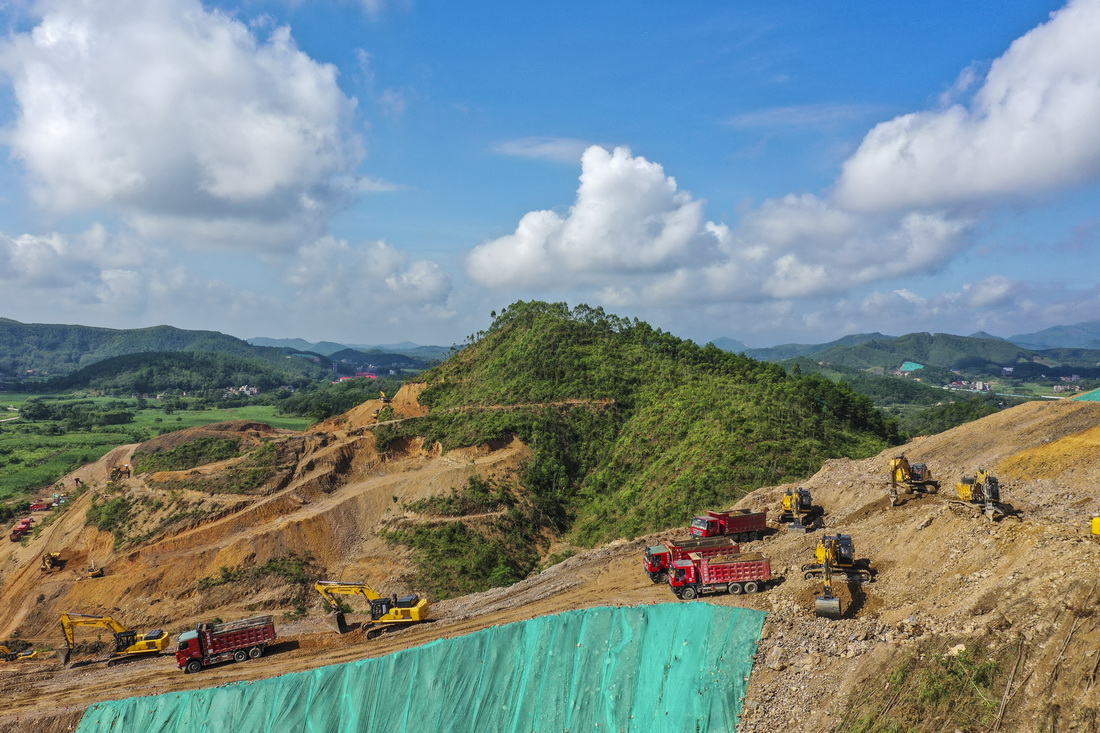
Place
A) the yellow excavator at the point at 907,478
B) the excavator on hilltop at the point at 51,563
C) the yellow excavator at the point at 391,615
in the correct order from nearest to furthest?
1. the yellow excavator at the point at 391,615
2. the yellow excavator at the point at 907,478
3. the excavator on hilltop at the point at 51,563

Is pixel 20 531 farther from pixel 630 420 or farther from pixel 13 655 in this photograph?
pixel 630 420

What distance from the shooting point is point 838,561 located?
24516mm

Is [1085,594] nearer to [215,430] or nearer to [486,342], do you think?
[486,342]

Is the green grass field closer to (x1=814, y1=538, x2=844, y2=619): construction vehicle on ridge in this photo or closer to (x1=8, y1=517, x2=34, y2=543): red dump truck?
(x1=8, y1=517, x2=34, y2=543): red dump truck

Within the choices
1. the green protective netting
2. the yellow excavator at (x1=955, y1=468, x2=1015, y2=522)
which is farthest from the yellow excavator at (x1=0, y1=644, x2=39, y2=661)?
the yellow excavator at (x1=955, y1=468, x2=1015, y2=522)

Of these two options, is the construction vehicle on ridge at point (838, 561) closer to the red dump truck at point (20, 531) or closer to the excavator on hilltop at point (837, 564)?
the excavator on hilltop at point (837, 564)

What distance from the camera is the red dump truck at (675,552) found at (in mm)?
27500

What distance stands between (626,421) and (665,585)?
3120cm

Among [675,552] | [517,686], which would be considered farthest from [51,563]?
[675,552]

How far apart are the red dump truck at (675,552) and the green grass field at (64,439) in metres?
85.3

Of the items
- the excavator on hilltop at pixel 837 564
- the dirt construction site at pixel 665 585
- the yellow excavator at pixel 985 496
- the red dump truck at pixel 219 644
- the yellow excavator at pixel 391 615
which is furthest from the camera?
the yellow excavator at pixel 391 615

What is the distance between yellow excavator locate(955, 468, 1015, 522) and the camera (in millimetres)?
25516

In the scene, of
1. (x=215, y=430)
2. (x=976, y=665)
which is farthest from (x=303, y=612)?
(x=215, y=430)

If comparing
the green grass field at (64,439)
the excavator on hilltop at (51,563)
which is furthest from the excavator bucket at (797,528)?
the green grass field at (64,439)
